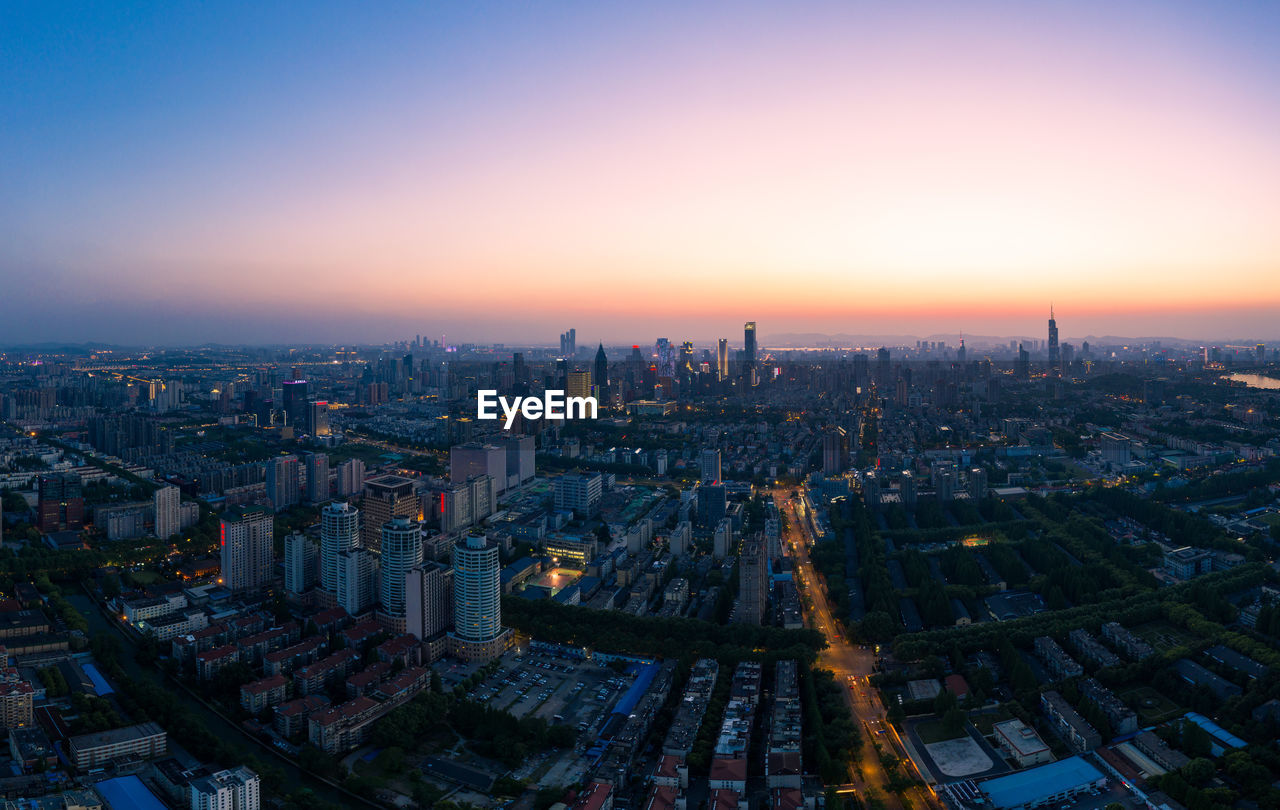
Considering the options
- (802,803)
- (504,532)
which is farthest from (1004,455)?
(802,803)

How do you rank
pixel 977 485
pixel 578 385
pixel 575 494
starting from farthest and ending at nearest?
pixel 578 385 → pixel 977 485 → pixel 575 494

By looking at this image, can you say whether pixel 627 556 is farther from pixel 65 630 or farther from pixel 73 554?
pixel 73 554

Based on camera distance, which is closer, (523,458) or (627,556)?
(627,556)

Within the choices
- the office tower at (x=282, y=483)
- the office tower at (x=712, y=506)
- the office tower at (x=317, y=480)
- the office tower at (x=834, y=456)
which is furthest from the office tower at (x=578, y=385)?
the office tower at (x=712, y=506)

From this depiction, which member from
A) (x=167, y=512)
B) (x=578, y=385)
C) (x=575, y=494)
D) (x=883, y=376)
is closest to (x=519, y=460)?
(x=575, y=494)

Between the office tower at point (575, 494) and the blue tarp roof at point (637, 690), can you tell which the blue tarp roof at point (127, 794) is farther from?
the office tower at point (575, 494)

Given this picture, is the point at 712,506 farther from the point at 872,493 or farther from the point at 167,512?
the point at 167,512
